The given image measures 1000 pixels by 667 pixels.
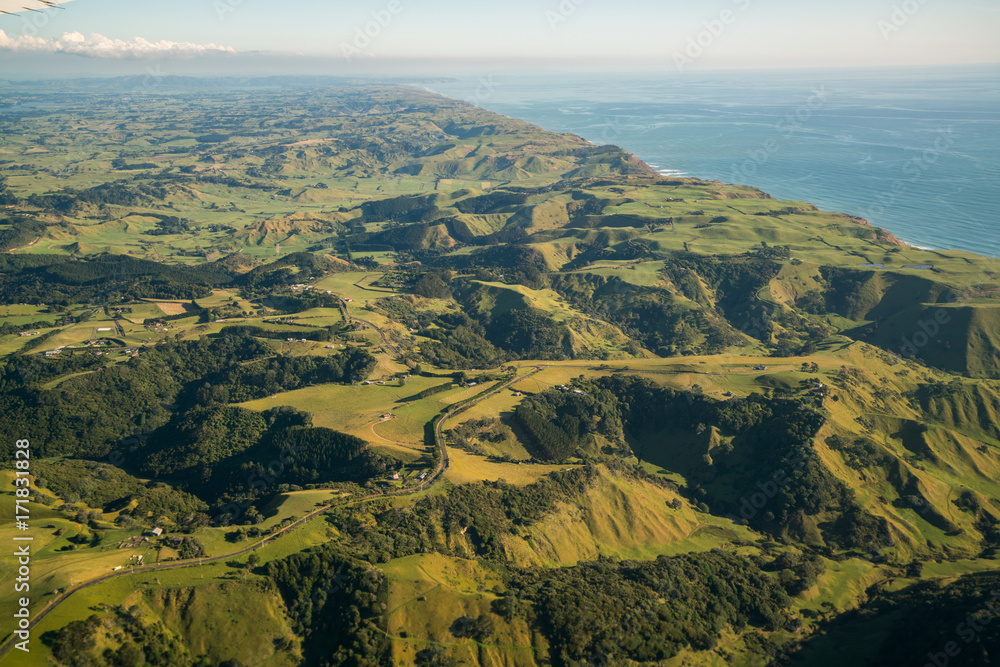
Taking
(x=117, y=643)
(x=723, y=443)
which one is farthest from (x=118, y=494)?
(x=723, y=443)

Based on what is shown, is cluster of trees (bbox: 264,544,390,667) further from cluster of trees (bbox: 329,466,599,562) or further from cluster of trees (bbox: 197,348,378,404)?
cluster of trees (bbox: 197,348,378,404)

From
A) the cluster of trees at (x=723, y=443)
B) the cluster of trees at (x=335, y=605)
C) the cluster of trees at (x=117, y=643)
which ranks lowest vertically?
the cluster of trees at (x=723, y=443)

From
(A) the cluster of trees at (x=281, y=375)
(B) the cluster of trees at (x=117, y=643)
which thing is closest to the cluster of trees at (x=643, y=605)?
(B) the cluster of trees at (x=117, y=643)

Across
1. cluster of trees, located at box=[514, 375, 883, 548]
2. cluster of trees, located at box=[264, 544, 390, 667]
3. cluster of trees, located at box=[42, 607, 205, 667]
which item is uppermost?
cluster of trees, located at box=[42, 607, 205, 667]

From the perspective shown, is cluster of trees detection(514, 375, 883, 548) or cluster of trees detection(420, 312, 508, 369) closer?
cluster of trees detection(514, 375, 883, 548)

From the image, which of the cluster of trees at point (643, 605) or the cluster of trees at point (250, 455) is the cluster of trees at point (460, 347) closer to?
the cluster of trees at point (250, 455)

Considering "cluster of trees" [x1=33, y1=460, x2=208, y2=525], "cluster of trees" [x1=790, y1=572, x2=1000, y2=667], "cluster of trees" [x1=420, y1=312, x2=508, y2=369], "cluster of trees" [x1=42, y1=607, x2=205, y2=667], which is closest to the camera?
"cluster of trees" [x1=42, y1=607, x2=205, y2=667]

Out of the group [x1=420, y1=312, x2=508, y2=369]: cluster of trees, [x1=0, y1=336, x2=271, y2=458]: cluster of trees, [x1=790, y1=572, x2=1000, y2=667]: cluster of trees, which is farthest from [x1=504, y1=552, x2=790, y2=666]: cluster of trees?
[x1=0, y1=336, x2=271, y2=458]: cluster of trees
